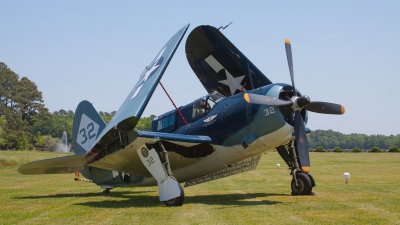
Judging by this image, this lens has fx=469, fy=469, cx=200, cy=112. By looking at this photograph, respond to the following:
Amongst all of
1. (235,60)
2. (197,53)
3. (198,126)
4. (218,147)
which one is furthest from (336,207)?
(197,53)

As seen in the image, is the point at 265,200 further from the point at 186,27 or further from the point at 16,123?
the point at 16,123

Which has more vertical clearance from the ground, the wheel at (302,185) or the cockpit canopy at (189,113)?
the cockpit canopy at (189,113)

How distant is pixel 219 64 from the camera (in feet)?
58.9

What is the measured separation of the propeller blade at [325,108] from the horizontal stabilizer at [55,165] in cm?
733

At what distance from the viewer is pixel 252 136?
1304 centimetres

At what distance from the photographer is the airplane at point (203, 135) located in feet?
41.3

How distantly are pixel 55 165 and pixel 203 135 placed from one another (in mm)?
5235

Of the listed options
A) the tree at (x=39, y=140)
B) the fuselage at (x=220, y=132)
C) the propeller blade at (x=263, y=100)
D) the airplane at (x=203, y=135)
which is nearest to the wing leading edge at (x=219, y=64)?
the airplane at (x=203, y=135)

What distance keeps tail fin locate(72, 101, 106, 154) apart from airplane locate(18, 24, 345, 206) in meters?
0.12

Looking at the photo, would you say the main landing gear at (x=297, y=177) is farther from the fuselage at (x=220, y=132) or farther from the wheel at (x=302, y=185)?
the fuselage at (x=220, y=132)

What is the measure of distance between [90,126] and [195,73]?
466cm

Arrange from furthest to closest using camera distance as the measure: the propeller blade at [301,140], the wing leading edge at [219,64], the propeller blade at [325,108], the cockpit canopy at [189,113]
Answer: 1. the wing leading edge at [219,64]
2. the cockpit canopy at [189,113]
3. the propeller blade at [325,108]
4. the propeller blade at [301,140]

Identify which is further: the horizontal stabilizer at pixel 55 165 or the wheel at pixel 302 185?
the horizontal stabilizer at pixel 55 165

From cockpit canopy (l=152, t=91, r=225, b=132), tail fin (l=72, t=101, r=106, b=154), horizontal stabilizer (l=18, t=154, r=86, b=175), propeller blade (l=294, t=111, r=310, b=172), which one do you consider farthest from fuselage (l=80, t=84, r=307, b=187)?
tail fin (l=72, t=101, r=106, b=154)
